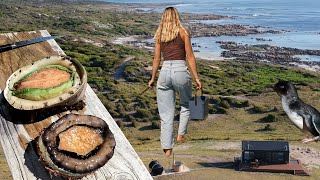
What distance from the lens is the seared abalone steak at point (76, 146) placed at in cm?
235

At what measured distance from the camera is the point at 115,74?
8494 cm

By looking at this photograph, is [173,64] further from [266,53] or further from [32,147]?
[266,53]

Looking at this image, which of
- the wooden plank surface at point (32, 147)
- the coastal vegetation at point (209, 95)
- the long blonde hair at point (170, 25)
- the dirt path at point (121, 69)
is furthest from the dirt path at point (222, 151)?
the dirt path at point (121, 69)

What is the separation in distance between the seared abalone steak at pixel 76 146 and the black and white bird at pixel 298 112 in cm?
268

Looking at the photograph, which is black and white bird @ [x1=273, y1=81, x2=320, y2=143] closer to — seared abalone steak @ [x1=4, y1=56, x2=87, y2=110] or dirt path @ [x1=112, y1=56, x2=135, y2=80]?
seared abalone steak @ [x1=4, y1=56, x2=87, y2=110]

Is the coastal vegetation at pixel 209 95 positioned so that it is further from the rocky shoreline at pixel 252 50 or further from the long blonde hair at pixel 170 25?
the rocky shoreline at pixel 252 50

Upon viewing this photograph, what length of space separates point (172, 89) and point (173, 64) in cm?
39

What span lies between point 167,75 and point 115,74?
78.6 meters

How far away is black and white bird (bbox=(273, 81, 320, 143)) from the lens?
15.2 feet

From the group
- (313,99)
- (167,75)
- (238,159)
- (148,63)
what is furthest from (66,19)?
(167,75)

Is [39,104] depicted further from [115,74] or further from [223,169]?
[115,74]

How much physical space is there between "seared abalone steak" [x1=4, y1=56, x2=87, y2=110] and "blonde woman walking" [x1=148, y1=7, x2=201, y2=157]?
377 cm

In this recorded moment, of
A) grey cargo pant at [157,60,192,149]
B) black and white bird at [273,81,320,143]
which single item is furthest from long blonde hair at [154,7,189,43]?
black and white bird at [273,81,320,143]

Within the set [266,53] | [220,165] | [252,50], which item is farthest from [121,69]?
[220,165]
